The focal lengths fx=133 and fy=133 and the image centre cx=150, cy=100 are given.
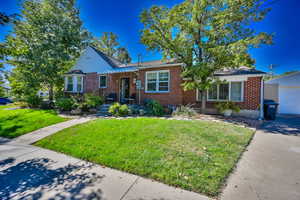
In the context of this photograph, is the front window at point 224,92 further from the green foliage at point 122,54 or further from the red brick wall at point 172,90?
the green foliage at point 122,54

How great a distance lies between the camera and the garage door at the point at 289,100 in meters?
11.9

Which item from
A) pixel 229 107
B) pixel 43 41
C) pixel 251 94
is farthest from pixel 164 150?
pixel 43 41

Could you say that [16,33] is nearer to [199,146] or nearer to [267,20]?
[199,146]

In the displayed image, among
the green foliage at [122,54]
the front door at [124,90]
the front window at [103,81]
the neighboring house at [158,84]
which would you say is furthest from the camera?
the green foliage at [122,54]

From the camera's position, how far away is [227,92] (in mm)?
10297

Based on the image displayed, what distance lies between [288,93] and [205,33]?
10.4m

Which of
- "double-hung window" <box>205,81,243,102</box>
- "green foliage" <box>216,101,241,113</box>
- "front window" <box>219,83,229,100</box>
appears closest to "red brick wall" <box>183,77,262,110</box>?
"double-hung window" <box>205,81,243,102</box>

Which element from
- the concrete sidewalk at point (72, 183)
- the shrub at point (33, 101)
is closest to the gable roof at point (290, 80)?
the concrete sidewalk at point (72, 183)

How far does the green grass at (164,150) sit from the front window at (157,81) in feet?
18.8

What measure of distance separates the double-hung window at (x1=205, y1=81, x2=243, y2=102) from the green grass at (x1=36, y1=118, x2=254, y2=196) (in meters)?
5.55

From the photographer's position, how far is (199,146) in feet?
13.5

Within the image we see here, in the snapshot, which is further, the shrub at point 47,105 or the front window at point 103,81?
the front window at point 103,81

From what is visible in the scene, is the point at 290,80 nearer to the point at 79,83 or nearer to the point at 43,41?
the point at 79,83

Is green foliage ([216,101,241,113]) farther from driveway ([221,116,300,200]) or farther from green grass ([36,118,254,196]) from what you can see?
driveway ([221,116,300,200])
